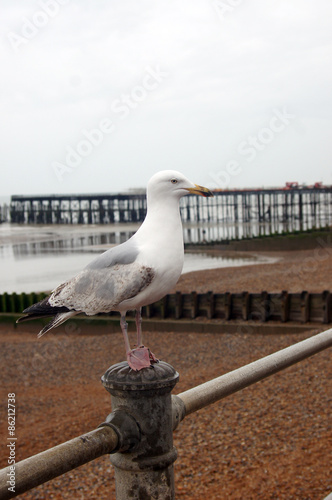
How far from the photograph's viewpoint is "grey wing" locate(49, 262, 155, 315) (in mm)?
2332

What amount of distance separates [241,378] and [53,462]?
1.05 meters

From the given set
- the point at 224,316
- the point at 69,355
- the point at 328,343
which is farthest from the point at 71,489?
the point at 224,316

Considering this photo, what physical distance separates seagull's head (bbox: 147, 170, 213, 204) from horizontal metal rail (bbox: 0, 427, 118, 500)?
3.33 ft

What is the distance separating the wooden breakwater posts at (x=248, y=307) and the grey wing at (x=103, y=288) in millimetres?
10284

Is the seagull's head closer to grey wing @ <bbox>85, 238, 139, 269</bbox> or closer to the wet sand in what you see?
grey wing @ <bbox>85, 238, 139, 269</bbox>

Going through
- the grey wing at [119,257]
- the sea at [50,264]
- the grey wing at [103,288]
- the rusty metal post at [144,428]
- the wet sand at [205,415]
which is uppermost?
the grey wing at [119,257]

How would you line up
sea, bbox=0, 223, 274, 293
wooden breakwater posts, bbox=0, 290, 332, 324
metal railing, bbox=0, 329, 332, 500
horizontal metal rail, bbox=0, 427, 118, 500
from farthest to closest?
sea, bbox=0, 223, 274, 293 < wooden breakwater posts, bbox=0, 290, 332, 324 < metal railing, bbox=0, 329, 332, 500 < horizontal metal rail, bbox=0, 427, 118, 500

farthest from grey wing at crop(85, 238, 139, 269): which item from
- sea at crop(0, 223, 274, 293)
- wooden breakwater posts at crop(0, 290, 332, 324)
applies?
sea at crop(0, 223, 274, 293)

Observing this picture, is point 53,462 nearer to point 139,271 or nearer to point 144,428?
point 144,428

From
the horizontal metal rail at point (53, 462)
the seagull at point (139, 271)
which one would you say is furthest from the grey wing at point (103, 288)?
the horizontal metal rail at point (53, 462)

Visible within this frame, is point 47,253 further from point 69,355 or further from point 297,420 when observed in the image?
point 297,420

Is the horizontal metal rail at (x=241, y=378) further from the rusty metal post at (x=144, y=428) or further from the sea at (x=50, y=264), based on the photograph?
the sea at (x=50, y=264)

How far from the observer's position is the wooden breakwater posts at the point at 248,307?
40.4 feet

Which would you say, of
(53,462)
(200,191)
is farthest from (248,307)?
(53,462)
